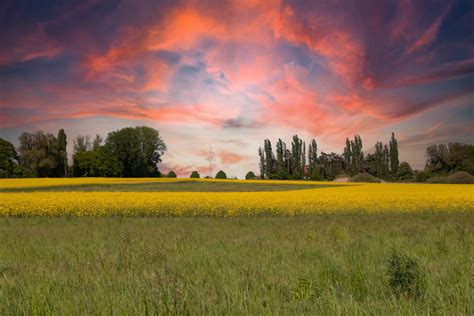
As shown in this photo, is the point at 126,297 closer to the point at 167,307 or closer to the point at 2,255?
the point at 167,307

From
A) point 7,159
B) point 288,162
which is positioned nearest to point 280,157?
point 288,162

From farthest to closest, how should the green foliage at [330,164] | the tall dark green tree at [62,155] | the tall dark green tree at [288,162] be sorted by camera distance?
the green foliage at [330,164] → the tall dark green tree at [288,162] → the tall dark green tree at [62,155]

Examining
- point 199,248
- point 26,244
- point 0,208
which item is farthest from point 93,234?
point 0,208

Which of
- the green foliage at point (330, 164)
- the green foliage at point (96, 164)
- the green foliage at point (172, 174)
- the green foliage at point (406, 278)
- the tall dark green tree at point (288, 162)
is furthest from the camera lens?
the green foliage at point (330, 164)

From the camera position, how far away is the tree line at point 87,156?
3526 inches

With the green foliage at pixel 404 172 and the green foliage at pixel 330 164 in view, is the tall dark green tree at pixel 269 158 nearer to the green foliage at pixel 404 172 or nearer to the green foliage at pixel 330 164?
the green foliage at pixel 330 164

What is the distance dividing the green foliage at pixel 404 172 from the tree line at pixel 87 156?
68.4 m

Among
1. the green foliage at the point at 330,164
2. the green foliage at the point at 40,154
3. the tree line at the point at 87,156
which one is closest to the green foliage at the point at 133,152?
the tree line at the point at 87,156

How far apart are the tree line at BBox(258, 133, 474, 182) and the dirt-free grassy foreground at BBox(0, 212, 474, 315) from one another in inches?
3128

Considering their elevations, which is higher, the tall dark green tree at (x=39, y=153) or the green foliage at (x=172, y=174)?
the tall dark green tree at (x=39, y=153)

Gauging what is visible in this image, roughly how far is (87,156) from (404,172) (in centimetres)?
8637

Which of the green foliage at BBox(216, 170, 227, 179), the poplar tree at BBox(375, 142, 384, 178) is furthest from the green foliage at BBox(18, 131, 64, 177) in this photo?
the poplar tree at BBox(375, 142, 384, 178)

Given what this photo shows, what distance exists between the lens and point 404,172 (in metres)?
100

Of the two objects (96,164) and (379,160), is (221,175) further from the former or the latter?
(379,160)
